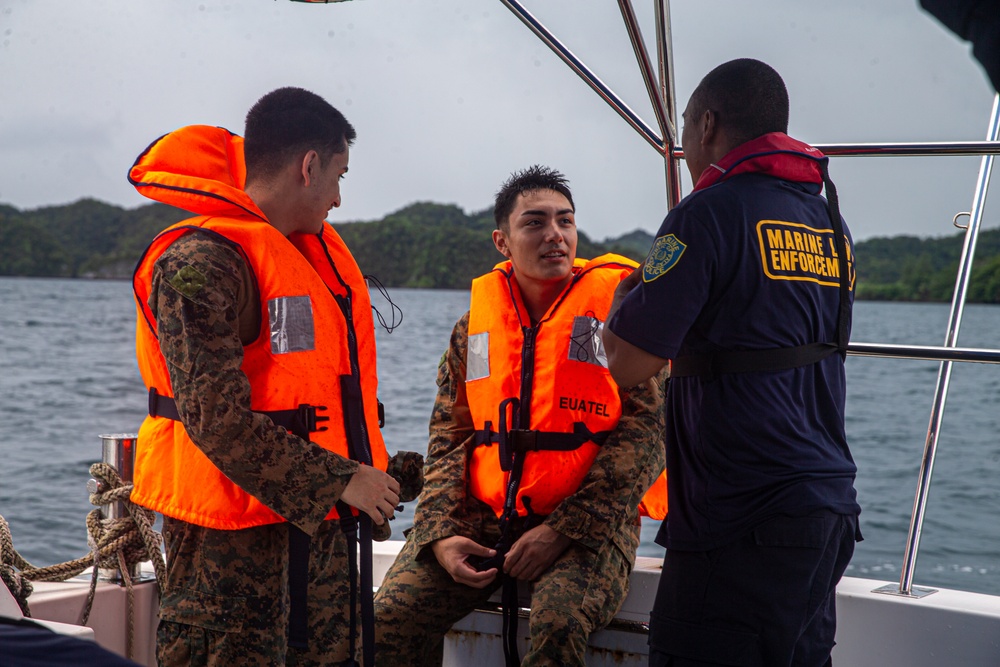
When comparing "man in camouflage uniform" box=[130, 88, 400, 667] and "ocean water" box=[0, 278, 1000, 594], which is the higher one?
"man in camouflage uniform" box=[130, 88, 400, 667]

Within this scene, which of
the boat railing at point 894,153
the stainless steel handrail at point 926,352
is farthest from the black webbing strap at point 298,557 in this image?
the stainless steel handrail at point 926,352

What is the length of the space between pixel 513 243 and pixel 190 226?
1.08 meters

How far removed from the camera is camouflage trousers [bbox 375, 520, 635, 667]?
6.63ft

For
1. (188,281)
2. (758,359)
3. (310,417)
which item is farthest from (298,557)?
(758,359)

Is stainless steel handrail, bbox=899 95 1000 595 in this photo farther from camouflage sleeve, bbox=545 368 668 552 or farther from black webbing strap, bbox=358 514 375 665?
black webbing strap, bbox=358 514 375 665

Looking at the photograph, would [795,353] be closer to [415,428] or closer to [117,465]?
[117,465]

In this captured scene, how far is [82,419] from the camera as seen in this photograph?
55.7ft

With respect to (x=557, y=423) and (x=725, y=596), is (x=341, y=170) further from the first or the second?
(x=725, y=596)

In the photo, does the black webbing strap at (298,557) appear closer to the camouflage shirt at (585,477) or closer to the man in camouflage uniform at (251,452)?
the man in camouflage uniform at (251,452)

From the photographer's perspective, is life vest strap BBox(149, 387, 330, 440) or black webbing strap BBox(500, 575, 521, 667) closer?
life vest strap BBox(149, 387, 330, 440)

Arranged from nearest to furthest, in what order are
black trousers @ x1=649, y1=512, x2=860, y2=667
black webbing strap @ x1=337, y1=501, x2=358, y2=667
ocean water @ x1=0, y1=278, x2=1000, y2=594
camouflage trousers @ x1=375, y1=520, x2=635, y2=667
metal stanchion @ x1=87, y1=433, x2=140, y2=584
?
black trousers @ x1=649, y1=512, x2=860, y2=667 < black webbing strap @ x1=337, y1=501, x2=358, y2=667 < camouflage trousers @ x1=375, y1=520, x2=635, y2=667 < metal stanchion @ x1=87, y1=433, x2=140, y2=584 < ocean water @ x1=0, y1=278, x2=1000, y2=594

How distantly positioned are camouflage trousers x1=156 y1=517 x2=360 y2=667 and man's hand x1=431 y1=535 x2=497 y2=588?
1.72 feet

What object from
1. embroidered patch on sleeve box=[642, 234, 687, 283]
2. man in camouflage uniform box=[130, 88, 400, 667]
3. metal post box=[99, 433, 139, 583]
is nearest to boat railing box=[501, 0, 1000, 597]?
embroidered patch on sleeve box=[642, 234, 687, 283]

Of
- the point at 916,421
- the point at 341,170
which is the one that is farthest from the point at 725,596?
the point at 916,421
